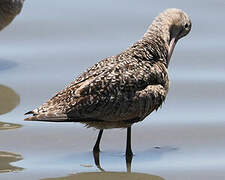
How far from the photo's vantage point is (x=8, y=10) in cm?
1148

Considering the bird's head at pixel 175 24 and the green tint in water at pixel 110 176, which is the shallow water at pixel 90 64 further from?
the bird's head at pixel 175 24

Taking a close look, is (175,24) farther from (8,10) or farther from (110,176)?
(8,10)

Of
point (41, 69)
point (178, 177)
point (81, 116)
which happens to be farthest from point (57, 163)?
point (41, 69)

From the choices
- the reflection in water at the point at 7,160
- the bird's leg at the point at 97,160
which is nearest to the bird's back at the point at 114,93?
the bird's leg at the point at 97,160

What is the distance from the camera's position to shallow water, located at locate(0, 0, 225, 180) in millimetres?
7699

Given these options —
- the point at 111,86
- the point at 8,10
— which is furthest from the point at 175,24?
the point at 8,10

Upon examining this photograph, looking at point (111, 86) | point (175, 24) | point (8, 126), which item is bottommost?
point (8, 126)

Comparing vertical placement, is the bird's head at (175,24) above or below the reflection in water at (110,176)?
above

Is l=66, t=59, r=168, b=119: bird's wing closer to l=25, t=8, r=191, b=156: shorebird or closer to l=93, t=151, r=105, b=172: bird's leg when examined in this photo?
l=25, t=8, r=191, b=156: shorebird

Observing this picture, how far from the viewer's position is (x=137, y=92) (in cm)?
770

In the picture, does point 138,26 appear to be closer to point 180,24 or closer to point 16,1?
point 16,1

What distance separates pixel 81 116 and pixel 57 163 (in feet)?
1.83

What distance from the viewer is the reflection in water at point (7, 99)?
9180 mm

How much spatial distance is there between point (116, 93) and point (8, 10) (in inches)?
168
